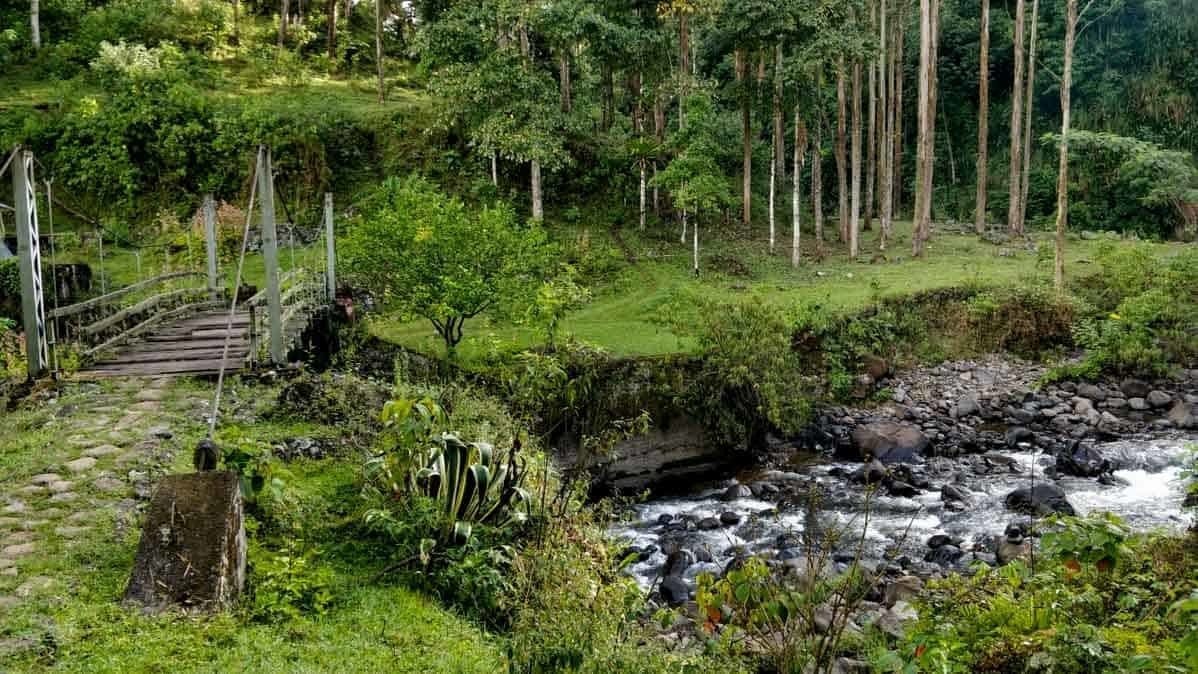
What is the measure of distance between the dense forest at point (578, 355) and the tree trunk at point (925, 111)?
6.8 inches

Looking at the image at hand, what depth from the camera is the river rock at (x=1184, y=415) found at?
16.6 m

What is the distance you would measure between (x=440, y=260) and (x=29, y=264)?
662 cm

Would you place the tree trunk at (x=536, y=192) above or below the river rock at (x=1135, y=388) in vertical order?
above

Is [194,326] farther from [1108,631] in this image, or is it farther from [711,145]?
[711,145]

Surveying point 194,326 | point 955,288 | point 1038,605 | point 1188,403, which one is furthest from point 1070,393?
point 194,326

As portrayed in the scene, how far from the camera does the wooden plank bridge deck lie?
10336 mm

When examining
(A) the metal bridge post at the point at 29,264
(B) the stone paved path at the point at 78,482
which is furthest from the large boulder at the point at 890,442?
(A) the metal bridge post at the point at 29,264

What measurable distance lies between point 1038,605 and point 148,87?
89.4 ft

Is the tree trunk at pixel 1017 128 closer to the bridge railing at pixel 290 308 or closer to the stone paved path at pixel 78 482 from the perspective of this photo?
the bridge railing at pixel 290 308

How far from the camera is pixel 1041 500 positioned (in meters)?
12.2

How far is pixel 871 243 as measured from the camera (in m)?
28.7

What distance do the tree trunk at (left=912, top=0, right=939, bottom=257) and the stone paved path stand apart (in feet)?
72.8

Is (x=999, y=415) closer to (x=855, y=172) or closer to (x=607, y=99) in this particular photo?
(x=855, y=172)

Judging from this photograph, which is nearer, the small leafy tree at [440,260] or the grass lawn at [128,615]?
the grass lawn at [128,615]
